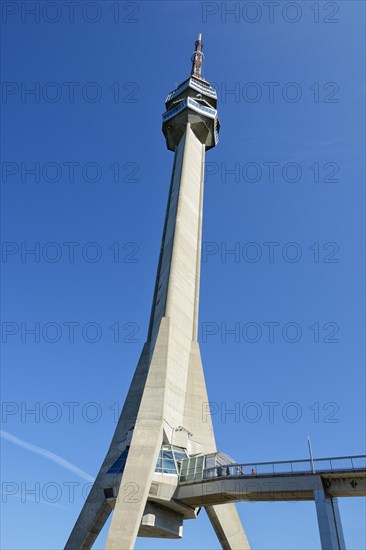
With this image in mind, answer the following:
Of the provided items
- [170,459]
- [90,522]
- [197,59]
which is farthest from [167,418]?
[197,59]

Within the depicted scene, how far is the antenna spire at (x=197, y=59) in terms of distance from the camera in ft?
184

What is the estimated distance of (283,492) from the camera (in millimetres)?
24859

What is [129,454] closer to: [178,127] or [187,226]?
[187,226]

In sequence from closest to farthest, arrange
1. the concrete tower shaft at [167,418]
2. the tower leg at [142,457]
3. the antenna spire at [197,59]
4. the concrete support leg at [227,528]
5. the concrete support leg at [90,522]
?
the tower leg at [142,457] → the concrete tower shaft at [167,418] → the concrete support leg at [227,528] → the concrete support leg at [90,522] → the antenna spire at [197,59]

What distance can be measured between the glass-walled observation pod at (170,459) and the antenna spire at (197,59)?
4202 cm

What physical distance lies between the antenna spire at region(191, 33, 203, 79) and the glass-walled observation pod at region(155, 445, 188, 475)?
138ft

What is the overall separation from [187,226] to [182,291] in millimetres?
6699

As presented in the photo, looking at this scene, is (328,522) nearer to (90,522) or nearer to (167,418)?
(167,418)

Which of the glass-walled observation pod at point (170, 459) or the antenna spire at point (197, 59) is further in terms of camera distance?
the antenna spire at point (197, 59)

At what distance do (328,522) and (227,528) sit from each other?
10304 millimetres

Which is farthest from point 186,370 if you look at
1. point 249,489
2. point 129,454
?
point 249,489

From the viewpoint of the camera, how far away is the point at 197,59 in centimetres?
5741

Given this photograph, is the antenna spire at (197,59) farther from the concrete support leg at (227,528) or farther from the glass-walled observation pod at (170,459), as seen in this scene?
the concrete support leg at (227,528)

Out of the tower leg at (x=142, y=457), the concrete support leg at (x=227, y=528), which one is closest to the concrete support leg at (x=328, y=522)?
the tower leg at (x=142, y=457)
